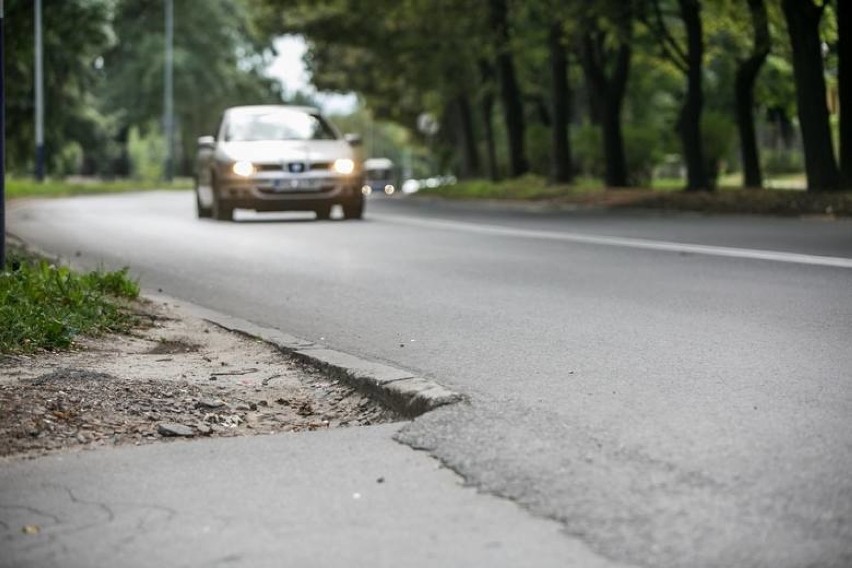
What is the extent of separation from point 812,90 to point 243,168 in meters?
9.10

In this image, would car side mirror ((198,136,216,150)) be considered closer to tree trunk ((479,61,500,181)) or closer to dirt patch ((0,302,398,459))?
dirt patch ((0,302,398,459))

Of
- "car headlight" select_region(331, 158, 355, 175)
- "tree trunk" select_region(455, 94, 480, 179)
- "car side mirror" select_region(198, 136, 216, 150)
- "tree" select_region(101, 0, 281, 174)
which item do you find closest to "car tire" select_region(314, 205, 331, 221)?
"car headlight" select_region(331, 158, 355, 175)

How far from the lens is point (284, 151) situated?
22.7m

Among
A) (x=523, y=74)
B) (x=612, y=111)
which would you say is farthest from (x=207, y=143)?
(x=523, y=74)

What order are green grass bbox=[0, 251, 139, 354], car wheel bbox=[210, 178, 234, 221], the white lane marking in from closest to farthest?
green grass bbox=[0, 251, 139, 354] < the white lane marking < car wheel bbox=[210, 178, 234, 221]

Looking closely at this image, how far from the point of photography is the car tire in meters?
23.0

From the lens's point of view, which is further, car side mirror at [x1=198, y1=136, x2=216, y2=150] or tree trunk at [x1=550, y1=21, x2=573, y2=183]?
tree trunk at [x1=550, y1=21, x2=573, y2=183]

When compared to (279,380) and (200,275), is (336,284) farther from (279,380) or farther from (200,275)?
(279,380)

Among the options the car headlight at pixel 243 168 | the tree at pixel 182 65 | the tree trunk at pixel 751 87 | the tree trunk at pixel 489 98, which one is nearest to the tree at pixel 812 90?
the tree trunk at pixel 751 87

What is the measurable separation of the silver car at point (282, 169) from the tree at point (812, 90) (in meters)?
7.18

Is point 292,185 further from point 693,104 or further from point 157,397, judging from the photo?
point 157,397

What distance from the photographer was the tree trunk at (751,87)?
27594mm

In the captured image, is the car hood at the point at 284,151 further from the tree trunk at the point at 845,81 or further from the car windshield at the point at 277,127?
the tree trunk at the point at 845,81

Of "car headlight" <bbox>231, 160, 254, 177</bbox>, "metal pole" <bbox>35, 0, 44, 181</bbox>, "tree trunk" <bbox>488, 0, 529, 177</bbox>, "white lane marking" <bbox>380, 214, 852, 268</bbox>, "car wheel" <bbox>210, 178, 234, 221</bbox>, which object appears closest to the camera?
"white lane marking" <bbox>380, 214, 852, 268</bbox>
